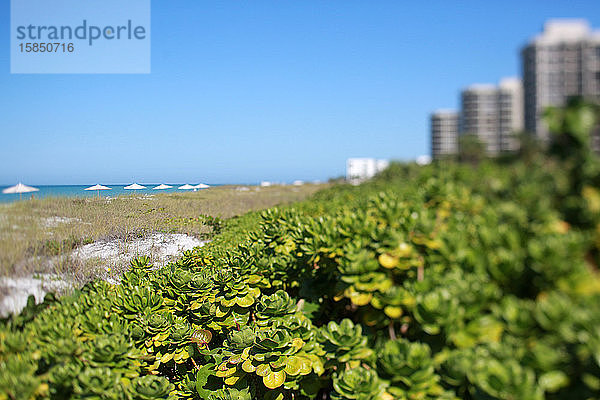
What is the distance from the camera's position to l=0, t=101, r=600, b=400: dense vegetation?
1211 millimetres

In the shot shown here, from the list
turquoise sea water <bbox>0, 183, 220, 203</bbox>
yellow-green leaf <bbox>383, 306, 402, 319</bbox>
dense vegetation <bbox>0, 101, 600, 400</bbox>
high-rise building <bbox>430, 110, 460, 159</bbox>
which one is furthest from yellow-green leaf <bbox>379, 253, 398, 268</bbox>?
high-rise building <bbox>430, 110, 460, 159</bbox>

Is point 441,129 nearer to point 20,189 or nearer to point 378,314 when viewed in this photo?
point 378,314

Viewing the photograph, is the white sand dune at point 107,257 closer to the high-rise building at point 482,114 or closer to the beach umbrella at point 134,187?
the beach umbrella at point 134,187

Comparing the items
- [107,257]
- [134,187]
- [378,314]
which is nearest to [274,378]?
[378,314]

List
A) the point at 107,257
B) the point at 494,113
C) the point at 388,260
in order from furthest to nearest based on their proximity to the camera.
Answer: the point at 494,113, the point at 107,257, the point at 388,260

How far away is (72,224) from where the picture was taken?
2512mm

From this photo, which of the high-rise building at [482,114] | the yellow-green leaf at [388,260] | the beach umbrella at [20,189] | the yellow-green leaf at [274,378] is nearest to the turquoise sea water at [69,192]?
the beach umbrella at [20,189]

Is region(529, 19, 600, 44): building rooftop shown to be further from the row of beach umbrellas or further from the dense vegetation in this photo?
the row of beach umbrellas

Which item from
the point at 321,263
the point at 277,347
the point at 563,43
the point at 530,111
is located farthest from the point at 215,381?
the point at 563,43

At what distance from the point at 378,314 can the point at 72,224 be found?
81.1 inches

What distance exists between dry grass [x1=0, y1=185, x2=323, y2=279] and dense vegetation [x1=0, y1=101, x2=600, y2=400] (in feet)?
0.86

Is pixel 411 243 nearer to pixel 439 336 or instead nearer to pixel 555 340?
pixel 439 336

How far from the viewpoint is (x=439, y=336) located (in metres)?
1.61

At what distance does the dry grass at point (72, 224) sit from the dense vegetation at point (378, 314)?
0.86 ft
